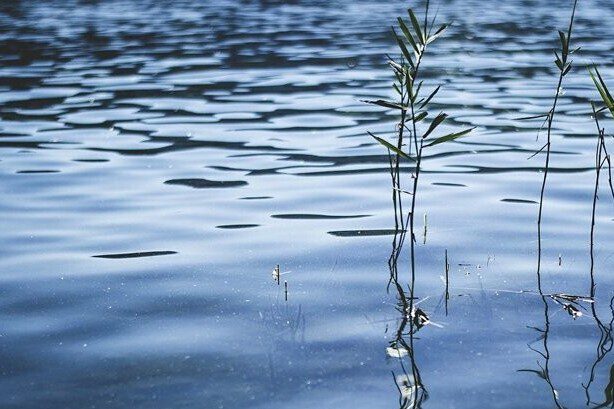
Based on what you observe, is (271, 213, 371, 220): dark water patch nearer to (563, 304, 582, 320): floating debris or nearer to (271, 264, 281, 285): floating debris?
(271, 264, 281, 285): floating debris

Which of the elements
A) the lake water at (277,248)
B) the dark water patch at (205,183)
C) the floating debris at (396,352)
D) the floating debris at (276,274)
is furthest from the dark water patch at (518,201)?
the floating debris at (396,352)

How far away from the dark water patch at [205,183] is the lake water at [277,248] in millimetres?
32

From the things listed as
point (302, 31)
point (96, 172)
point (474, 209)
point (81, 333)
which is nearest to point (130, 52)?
point (302, 31)

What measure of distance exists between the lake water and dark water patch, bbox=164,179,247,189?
32 mm

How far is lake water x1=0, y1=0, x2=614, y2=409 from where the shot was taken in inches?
122

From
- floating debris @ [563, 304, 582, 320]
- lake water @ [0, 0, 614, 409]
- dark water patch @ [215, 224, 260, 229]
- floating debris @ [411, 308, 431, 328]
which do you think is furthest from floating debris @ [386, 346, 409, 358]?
dark water patch @ [215, 224, 260, 229]

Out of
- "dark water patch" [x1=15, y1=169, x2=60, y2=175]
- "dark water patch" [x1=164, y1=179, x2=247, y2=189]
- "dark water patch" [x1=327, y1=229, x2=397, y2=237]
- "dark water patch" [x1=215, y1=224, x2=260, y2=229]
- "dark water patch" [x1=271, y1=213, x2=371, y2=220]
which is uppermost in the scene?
"dark water patch" [x1=327, y1=229, x2=397, y2=237]

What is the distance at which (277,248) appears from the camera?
476 centimetres

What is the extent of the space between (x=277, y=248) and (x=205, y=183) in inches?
67.3

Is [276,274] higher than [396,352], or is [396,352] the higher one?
Result: [396,352]

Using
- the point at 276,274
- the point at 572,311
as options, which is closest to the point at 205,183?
the point at 276,274

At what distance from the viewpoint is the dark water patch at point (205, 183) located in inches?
246

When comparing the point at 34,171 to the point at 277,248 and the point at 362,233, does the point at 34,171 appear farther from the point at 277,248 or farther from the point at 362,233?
the point at 362,233

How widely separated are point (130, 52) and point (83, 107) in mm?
5077
